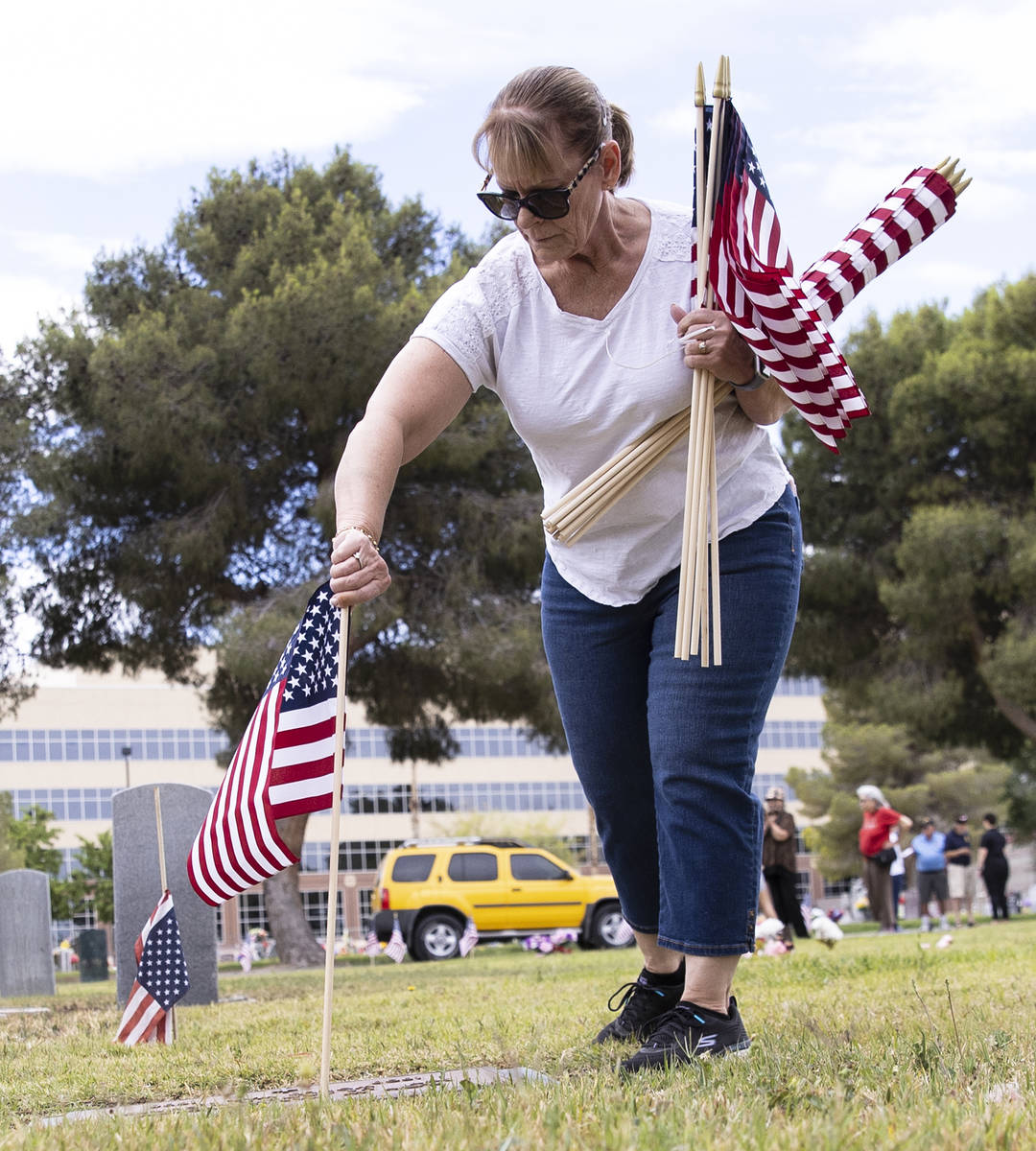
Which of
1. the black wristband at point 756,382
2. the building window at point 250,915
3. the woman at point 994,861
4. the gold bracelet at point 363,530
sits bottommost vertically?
the building window at point 250,915

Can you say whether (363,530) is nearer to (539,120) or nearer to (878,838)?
(539,120)

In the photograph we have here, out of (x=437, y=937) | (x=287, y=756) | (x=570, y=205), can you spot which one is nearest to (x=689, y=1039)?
(x=287, y=756)

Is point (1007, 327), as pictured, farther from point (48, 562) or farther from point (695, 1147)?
point (695, 1147)

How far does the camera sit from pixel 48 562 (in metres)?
19.1

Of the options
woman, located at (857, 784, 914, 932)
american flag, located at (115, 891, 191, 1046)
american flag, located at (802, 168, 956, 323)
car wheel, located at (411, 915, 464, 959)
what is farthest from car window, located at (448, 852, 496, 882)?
american flag, located at (802, 168, 956, 323)

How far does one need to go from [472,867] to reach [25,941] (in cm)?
1195

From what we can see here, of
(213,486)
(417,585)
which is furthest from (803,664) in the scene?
(213,486)

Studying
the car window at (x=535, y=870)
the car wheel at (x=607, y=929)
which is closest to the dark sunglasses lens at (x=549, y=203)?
the car wheel at (x=607, y=929)

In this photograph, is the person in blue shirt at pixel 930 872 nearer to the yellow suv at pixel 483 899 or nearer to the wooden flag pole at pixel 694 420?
the yellow suv at pixel 483 899

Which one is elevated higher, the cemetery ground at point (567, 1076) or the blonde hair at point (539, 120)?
the blonde hair at point (539, 120)

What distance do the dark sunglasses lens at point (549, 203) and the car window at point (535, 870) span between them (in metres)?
19.9

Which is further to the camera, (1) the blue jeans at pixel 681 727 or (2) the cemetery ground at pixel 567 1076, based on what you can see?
(1) the blue jeans at pixel 681 727

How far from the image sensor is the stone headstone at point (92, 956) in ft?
58.7

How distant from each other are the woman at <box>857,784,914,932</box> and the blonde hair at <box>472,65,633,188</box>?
562 inches
